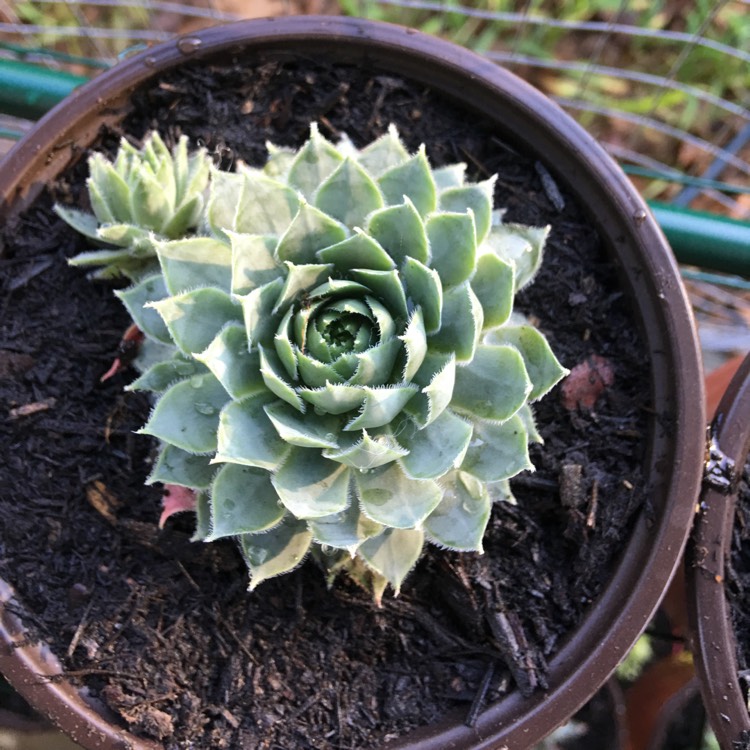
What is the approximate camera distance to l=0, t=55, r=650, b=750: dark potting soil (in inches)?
45.5

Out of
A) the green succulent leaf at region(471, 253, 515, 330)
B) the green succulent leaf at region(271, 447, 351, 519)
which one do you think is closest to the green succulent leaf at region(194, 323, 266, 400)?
the green succulent leaf at region(271, 447, 351, 519)

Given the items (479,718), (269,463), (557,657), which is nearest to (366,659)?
(479,718)

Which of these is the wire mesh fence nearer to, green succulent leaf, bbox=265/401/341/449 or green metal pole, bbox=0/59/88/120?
green metal pole, bbox=0/59/88/120

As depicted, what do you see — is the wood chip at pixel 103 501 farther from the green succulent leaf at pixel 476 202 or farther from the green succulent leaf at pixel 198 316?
the green succulent leaf at pixel 476 202

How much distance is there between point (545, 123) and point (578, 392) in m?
0.47

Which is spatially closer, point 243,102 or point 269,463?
point 269,463

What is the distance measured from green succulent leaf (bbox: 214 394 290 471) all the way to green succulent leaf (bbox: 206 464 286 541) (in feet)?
0.22

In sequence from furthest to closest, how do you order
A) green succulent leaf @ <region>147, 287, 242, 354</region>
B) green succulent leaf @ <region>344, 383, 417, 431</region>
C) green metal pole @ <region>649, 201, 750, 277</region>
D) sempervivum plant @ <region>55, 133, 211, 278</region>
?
green metal pole @ <region>649, 201, 750, 277</region> < sempervivum plant @ <region>55, 133, 211, 278</region> < green succulent leaf @ <region>147, 287, 242, 354</region> < green succulent leaf @ <region>344, 383, 417, 431</region>

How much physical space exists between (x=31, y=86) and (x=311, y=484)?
1021 millimetres

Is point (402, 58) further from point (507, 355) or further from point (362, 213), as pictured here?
point (507, 355)

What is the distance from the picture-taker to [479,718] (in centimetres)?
112

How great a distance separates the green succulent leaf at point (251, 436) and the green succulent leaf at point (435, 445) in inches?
6.4

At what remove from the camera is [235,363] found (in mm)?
958

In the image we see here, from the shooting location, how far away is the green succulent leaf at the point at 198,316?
3.19ft
